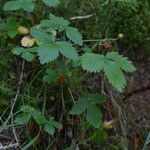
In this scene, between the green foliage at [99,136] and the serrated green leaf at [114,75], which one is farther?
the green foliage at [99,136]

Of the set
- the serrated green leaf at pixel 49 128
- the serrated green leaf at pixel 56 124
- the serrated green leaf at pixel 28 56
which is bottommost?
the serrated green leaf at pixel 56 124

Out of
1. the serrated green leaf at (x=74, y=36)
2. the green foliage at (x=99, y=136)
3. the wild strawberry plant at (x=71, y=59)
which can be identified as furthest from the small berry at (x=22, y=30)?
the green foliage at (x=99, y=136)

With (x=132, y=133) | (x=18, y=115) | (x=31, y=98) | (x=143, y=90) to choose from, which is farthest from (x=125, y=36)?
(x=18, y=115)

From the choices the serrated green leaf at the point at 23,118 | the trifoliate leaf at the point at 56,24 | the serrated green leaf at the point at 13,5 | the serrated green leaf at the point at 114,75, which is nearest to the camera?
the serrated green leaf at the point at 114,75

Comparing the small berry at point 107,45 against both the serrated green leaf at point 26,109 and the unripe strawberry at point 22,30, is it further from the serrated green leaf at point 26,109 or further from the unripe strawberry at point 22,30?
the serrated green leaf at point 26,109

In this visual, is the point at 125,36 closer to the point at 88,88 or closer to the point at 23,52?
the point at 88,88

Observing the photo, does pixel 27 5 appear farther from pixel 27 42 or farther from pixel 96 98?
pixel 96 98

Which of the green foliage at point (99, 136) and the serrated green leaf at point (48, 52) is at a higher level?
the serrated green leaf at point (48, 52)

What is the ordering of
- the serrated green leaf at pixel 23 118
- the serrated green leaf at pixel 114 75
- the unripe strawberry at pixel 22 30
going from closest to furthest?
the serrated green leaf at pixel 114 75 → the serrated green leaf at pixel 23 118 → the unripe strawberry at pixel 22 30
